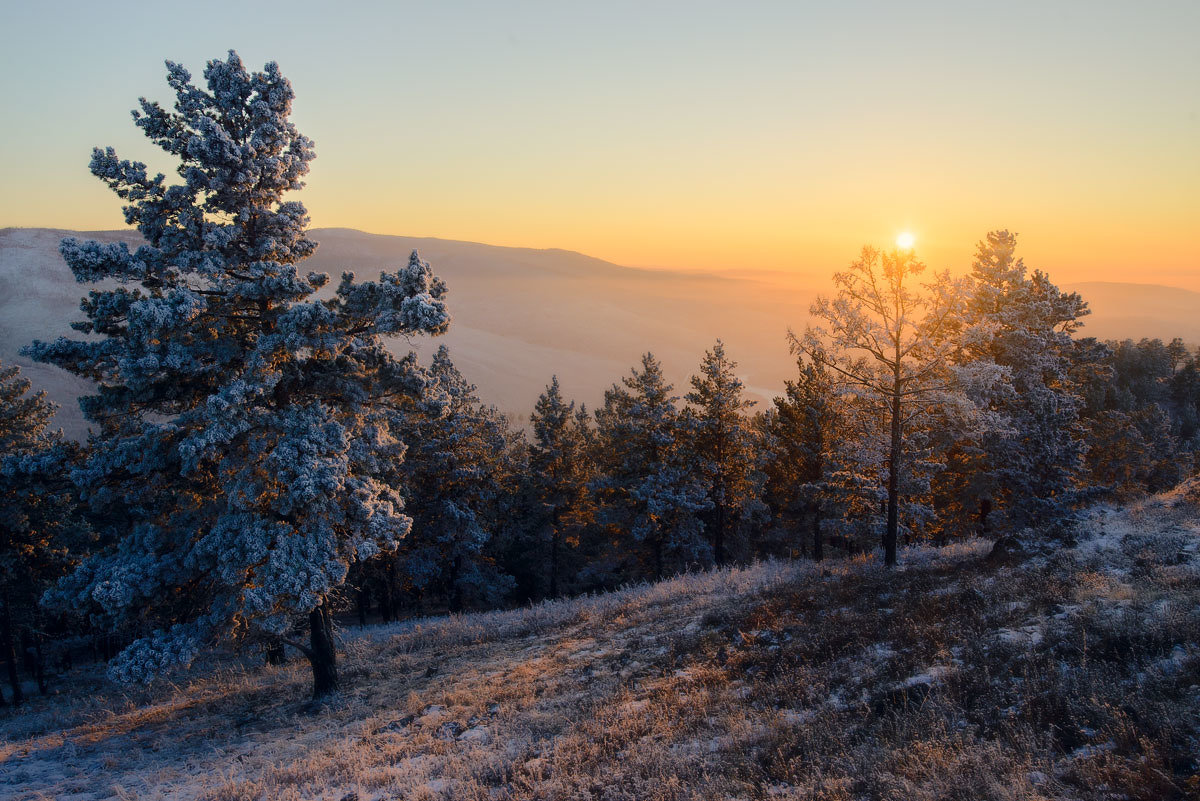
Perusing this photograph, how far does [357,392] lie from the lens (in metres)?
13.1

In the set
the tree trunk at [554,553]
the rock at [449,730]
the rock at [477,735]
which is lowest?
the tree trunk at [554,553]

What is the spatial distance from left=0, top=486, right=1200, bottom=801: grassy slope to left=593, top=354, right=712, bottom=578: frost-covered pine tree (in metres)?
12.9

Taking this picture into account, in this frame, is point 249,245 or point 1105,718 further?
point 249,245

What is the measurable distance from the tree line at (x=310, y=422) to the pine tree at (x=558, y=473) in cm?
528

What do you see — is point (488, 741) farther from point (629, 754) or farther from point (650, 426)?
point (650, 426)

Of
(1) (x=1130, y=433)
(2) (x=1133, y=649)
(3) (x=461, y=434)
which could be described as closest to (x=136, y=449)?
(2) (x=1133, y=649)

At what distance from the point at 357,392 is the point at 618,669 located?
791cm

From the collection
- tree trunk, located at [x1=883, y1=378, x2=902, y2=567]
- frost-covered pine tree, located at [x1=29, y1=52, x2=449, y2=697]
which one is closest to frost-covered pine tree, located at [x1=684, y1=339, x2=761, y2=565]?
tree trunk, located at [x1=883, y1=378, x2=902, y2=567]

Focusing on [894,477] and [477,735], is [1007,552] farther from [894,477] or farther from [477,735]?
[477,735]

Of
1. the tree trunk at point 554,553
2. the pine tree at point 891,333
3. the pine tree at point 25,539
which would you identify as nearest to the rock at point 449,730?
the pine tree at point 891,333

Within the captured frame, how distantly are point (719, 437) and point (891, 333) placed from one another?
43.3ft

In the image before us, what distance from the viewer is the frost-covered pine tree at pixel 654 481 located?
2991 cm

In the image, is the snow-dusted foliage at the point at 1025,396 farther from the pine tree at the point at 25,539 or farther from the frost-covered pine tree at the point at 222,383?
the pine tree at the point at 25,539

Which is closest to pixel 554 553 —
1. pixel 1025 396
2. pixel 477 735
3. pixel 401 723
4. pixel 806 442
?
pixel 806 442
